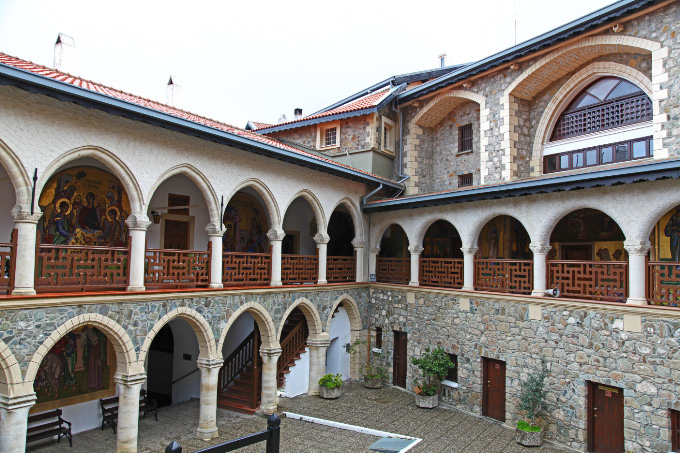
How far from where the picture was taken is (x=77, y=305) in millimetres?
9320

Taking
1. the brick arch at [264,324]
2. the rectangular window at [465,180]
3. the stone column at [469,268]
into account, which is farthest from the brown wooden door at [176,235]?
the rectangular window at [465,180]

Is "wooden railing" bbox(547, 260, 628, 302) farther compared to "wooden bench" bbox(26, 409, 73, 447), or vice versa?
"wooden bench" bbox(26, 409, 73, 447)

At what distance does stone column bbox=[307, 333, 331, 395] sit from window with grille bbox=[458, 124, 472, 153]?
25.0 feet

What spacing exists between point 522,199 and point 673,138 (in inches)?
135

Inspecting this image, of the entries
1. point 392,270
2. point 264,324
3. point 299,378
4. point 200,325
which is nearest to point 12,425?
point 200,325

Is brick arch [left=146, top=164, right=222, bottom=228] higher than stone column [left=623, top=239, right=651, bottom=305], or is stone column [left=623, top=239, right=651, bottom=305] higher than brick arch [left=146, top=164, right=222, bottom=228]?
brick arch [left=146, top=164, right=222, bottom=228]

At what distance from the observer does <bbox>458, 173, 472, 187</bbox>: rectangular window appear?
16.4 metres

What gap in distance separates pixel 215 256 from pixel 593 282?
28.3ft

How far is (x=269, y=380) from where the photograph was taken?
13430mm

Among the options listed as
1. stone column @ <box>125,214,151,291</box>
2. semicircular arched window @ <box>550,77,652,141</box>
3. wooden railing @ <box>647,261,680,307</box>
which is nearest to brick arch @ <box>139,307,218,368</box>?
stone column @ <box>125,214,151,291</box>

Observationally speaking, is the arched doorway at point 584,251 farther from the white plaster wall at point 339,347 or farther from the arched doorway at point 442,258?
the white plaster wall at point 339,347

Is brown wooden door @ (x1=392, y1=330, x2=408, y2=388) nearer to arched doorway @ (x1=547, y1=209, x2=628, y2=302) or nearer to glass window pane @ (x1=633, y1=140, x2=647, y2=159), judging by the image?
arched doorway @ (x1=547, y1=209, x2=628, y2=302)

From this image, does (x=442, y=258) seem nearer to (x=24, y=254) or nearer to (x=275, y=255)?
(x=275, y=255)

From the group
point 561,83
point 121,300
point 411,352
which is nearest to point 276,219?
point 121,300
